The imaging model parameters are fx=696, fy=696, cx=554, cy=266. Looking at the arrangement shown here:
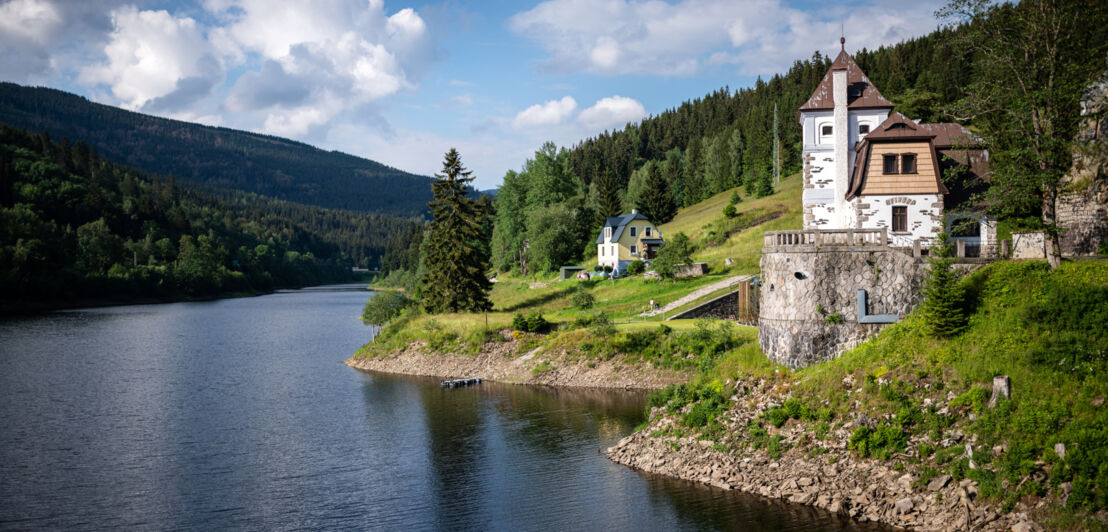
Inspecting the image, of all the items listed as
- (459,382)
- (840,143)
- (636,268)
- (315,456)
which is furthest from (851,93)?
(636,268)

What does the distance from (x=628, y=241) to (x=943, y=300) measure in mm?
60288

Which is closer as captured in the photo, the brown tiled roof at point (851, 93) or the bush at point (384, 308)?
the brown tiled roof at point (851, 93)

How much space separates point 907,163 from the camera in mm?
32625

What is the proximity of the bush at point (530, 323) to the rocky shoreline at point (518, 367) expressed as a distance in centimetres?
106

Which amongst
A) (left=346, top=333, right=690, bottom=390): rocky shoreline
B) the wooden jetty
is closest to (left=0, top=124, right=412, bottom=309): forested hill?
(left=346, top=333, right=690, bottom=390): rocky shoreline

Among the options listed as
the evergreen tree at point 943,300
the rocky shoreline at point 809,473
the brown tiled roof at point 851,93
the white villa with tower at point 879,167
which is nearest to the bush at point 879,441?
the rocky shoreline at point 809,473

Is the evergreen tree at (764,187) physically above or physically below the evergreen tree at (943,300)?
above

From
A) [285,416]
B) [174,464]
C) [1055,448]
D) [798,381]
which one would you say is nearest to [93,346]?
[285,416]

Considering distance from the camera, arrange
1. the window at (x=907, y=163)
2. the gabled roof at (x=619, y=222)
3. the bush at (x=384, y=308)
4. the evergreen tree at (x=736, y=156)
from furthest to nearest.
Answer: the evergreen tree at (x=736, y=156) → the gabled roof at (x=619, y=222) → the bush at (x=384, y=308) → the window at (x=907, y=163)

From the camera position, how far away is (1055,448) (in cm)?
1923

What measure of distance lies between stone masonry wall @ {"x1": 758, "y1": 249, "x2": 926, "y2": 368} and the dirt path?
24.6 meters

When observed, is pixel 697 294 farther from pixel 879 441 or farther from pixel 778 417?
pixel 879 441

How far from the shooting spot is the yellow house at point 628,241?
83.8 meters

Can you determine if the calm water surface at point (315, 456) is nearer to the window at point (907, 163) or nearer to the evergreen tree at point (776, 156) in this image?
the window at point (907, 163)
